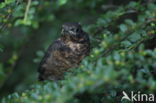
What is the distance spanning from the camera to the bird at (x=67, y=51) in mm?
3027

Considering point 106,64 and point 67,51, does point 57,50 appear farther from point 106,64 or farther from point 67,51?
point 106,64

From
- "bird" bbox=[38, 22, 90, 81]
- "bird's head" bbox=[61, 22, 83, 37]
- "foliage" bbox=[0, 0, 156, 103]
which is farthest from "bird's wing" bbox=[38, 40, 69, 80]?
"foliage" bbox=[0, 0, 156, 103]

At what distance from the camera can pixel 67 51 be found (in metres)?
3.08

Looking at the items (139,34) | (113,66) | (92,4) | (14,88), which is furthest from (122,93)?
(14,88)

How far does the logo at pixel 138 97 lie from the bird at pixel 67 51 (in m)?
0.66

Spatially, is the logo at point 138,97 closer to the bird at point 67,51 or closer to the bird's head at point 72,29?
the bird at point 67,51

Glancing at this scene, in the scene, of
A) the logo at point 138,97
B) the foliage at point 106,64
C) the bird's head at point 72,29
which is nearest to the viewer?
the foliage at point 106,64

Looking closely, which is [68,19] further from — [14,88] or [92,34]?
[92,34]

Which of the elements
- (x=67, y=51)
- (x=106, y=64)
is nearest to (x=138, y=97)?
(x=106, y=64)

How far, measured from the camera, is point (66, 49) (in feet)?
10.2

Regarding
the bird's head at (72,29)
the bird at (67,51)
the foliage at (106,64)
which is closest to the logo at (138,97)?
the foliage at (106,64)

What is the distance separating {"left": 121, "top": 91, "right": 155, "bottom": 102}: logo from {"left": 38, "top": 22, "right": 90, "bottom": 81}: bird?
26.2 inches

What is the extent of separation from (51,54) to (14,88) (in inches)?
83.4

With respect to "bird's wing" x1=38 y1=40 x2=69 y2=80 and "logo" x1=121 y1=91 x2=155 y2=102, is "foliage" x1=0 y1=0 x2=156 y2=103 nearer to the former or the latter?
"logo" x1=121 y1=91 x2=155 y2=102
